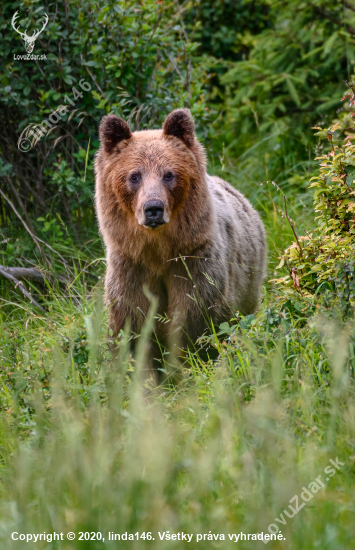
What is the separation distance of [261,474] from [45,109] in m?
4.72

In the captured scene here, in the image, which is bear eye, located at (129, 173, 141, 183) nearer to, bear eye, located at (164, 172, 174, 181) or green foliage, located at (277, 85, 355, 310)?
bear eye, located at (164, 172, 174, 181)

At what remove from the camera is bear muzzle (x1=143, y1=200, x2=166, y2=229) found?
4051mm

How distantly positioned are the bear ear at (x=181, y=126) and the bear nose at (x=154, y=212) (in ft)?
2.43

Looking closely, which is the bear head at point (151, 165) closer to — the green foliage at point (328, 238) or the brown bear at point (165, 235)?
the brown bear at point (165, 235)

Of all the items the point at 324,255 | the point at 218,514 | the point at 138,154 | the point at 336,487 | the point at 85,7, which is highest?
the point at 85,7

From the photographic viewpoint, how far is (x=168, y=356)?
4555 mm

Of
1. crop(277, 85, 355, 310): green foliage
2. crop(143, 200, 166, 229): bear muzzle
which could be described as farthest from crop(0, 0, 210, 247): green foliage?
crop(277, 85, 355, 310): green foliage

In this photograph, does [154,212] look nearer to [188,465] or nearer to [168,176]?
[168,176]

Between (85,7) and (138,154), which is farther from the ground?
(85,7)

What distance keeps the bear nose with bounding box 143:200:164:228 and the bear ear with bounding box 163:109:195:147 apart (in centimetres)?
74

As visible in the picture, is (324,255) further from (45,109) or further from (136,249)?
(45,109)

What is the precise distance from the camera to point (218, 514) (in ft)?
7.09

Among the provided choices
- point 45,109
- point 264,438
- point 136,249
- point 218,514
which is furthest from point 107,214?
point 218,514

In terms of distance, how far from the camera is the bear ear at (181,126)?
4.51 meters
